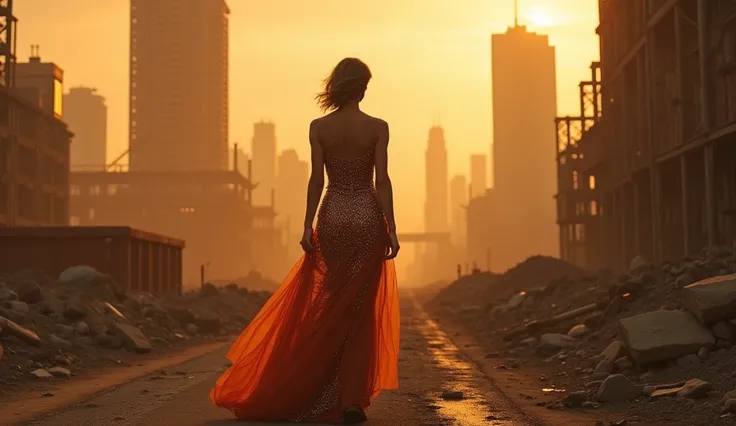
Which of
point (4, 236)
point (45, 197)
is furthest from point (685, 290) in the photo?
point (45, 197)

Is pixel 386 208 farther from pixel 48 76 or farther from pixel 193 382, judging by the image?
pixel 48 76

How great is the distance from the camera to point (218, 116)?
627 feet

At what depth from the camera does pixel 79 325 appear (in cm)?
1535

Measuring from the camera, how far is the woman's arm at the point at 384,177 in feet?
22.2

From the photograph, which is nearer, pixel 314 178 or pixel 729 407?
pixel 314 178

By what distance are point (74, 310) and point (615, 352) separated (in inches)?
340

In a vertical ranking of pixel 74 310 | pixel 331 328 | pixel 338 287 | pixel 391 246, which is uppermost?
pixel 391 246

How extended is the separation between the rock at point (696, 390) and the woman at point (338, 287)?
2469 mm

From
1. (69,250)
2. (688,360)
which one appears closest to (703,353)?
(688,360)

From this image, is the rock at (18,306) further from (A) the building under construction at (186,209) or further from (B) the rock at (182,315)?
(A) the building under construction at (186,209)

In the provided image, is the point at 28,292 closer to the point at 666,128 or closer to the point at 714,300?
the point at 714,300

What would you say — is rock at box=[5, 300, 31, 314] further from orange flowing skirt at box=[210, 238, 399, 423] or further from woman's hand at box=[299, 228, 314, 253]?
woman's hand at box=[299, 228, 314, 253]

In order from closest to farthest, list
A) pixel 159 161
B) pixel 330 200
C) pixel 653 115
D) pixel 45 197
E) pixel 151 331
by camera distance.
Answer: pixel 330 200, pixel 151 331, pixel 653 115, pixel 45 197, pixel 159 161

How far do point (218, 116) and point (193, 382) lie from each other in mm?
184002
